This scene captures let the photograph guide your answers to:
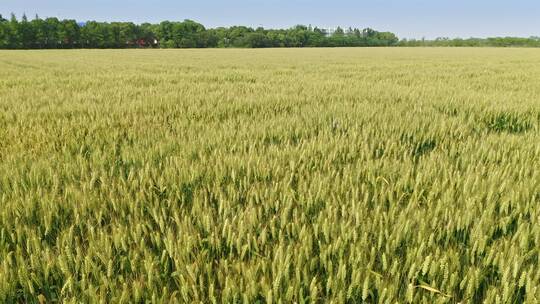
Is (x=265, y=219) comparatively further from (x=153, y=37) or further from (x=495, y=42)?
(x=495, y=42)

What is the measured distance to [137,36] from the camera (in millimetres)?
100250

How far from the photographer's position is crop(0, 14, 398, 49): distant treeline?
81.5 m

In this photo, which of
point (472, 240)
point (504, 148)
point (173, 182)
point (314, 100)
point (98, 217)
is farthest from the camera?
point (314, 100)

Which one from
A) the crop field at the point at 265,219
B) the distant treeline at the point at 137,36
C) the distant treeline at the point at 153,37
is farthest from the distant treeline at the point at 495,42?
the crop field at the point at 265,219

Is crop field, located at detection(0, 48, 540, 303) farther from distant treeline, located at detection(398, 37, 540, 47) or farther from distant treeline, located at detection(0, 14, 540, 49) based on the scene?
distant treeline, located at detection(398, 37, 540, 47)

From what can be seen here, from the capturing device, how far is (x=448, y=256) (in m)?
1.19

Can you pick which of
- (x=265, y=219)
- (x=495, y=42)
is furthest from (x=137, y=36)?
(x=265, y=219)

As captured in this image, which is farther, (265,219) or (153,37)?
(153,37)

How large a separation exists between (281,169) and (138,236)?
93cm

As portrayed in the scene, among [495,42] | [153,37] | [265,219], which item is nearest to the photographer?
[265,219]

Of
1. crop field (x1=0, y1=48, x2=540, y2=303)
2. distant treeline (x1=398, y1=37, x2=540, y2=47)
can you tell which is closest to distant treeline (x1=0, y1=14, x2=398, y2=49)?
distant treeline (x1=398, y1=37, x2=540, y2=47)

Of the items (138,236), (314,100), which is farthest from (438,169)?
(314,100)

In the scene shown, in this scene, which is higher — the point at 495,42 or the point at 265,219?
the point at 495,42

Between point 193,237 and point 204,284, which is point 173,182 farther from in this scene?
point 204,284
